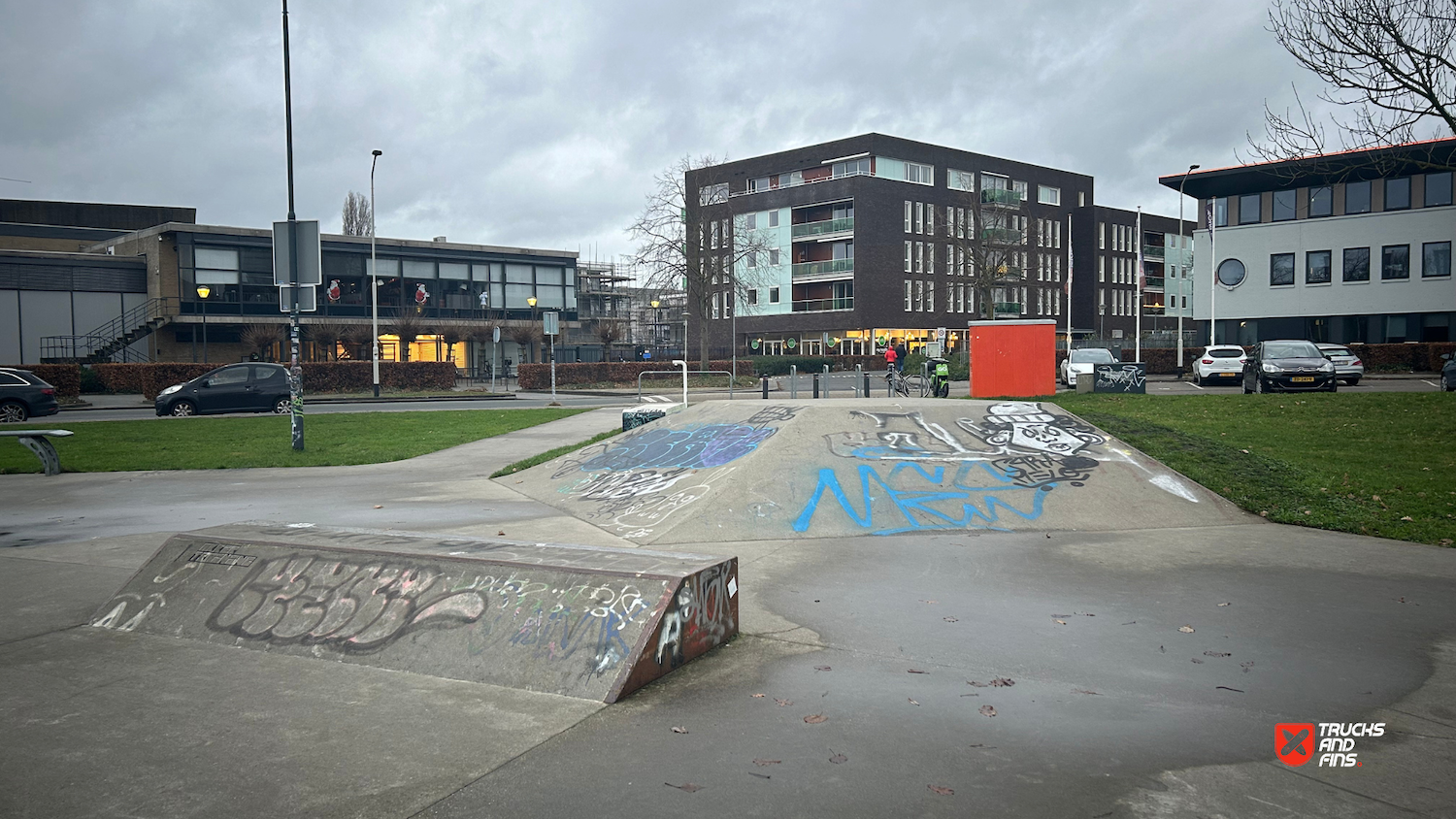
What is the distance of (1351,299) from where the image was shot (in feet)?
150

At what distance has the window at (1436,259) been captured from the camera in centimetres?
4331

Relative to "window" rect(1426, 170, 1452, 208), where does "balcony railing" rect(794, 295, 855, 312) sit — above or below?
below

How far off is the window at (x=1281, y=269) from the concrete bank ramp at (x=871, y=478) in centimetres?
4097

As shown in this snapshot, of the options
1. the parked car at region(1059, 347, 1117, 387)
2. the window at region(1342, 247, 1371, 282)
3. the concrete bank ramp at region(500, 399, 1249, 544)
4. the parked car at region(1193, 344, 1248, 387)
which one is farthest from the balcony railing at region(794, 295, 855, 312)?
the concrete bank ramp at region(500, 399, 1249, 544)

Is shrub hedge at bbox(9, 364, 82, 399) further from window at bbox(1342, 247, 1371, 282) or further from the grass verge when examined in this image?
window at bbox(1342, 247, 1371, 282)

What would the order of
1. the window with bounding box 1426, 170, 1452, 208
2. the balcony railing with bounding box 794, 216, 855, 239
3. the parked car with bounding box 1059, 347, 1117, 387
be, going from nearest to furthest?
the parked car with bounding box 1059, 347, 1117, 387 → the window with bounding box 1426, 170, 1452, 208 → the balcony railing with bounding box 794, 216, 855, 239

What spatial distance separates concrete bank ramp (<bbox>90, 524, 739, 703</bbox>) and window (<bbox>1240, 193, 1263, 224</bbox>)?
168ft

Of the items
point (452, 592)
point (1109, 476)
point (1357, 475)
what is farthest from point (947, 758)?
point (1357, 475)

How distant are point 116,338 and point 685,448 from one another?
155 ft

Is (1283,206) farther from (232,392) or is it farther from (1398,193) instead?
(232,392)

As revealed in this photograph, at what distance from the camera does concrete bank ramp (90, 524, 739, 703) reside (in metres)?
5.21

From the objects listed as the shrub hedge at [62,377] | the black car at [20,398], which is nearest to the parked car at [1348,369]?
the black car at [20,398]

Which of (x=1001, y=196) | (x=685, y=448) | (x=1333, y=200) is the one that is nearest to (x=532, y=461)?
(x=685, y=448)

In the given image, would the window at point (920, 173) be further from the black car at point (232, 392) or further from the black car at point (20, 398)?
the black car at point (20, 398)
